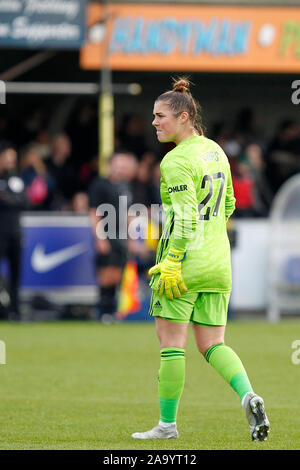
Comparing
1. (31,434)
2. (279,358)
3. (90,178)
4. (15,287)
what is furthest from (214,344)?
(90,178)

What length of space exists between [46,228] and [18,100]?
639 centimetres

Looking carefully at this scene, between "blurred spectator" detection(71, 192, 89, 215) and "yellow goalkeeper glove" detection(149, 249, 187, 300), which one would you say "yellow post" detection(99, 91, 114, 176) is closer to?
"blurred spectator" detection(71, 192, 89, 215)

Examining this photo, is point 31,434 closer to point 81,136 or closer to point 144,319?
point 144,319

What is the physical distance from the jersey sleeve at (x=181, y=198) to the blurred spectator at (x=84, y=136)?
13.0m

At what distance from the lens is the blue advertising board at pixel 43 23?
17.3 m

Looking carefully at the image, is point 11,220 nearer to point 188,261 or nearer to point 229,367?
point 188,261

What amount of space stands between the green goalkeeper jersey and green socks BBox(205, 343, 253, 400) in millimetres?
372

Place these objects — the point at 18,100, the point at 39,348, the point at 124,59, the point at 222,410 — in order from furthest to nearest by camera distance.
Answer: the point at 18,100 → the point at 124,59 → the point at 39,348 → the point at 222,410

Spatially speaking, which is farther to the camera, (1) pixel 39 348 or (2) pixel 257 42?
(2) pixel 257 42

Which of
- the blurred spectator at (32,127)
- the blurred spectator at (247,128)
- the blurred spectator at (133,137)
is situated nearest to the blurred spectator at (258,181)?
the blurred spectator at (247,128)

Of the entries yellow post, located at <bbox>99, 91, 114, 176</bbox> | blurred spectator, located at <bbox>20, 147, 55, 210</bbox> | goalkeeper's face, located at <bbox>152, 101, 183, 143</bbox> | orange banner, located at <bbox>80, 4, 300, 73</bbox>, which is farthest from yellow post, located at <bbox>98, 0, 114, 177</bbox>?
goalkeeper's face, located at <bbox>152, 101, 183, 143</bbox>

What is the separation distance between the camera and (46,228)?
16797 millimetres

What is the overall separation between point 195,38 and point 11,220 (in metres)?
5.11

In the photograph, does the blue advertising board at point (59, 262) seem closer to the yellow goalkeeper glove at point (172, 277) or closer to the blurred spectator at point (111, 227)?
the blurred spectator at point (111, 227)
